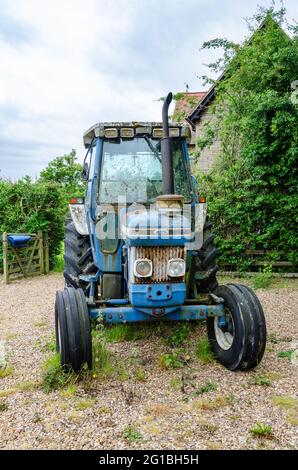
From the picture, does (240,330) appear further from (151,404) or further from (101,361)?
(101,361)

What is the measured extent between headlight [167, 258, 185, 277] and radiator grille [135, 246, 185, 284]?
0.04 meters

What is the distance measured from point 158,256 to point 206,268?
1345 mm

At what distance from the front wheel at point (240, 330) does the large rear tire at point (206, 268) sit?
0.63 metres

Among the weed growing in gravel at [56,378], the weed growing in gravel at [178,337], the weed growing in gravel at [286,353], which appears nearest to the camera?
the weed growing in gravel at [56,378]

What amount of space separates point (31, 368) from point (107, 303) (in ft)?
3.14

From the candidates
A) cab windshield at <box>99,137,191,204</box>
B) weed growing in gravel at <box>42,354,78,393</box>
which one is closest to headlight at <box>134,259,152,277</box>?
weed growing in gravel at <box>42,354,78,393</box>

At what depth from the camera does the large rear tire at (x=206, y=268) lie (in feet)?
15.3

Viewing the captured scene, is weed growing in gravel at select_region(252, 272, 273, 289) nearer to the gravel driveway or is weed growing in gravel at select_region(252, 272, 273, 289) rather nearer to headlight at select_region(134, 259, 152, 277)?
the gravel driveway

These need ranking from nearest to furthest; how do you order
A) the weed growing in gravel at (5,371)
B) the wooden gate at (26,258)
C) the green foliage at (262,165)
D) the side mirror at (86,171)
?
the weed growing in gravel at (5,371), the side mirror at (86,171), the green foliage at (262,165), the wooden gate at (26,258)

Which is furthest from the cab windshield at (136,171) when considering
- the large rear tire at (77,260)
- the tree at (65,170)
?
the tree at (65,170)

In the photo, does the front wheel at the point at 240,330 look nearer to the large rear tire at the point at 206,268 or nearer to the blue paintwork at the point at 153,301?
the blue paintwork at the point at 153,301

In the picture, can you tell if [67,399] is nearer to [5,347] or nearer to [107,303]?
[107,303]

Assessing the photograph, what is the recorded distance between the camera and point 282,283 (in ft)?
25.7

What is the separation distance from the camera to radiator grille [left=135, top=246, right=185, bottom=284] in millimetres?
3523
